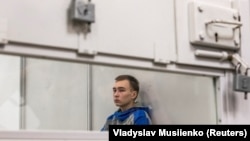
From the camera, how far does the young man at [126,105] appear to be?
1.60 m

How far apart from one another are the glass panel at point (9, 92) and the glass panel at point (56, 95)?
0.12 ft

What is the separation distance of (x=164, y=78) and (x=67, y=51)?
0.45 metres

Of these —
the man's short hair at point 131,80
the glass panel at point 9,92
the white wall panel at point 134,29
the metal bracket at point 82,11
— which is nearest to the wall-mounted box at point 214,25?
the white wall panel at point 134,29

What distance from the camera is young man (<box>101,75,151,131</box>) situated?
1602 millimetres

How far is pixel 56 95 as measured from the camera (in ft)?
5.28

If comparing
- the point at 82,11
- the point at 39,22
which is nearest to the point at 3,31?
the point at 39,22

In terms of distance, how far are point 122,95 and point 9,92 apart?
0.42 m

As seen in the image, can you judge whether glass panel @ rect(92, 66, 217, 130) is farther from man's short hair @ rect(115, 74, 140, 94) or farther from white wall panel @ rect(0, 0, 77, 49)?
white wall panel @ rect(0, 0, 77, 49)

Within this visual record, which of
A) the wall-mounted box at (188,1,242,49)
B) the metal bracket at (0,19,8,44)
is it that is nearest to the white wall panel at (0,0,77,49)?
the metal bracket at (0,19,8,44)

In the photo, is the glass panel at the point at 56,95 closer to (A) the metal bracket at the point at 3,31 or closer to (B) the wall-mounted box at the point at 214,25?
(A) the metal bracket at the point at 3,31

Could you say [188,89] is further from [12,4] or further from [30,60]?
[12,4]

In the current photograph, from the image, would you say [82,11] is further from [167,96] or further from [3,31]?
[167,96]

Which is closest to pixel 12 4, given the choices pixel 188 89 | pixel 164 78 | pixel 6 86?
pixel 6 86

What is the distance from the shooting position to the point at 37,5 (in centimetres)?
142
